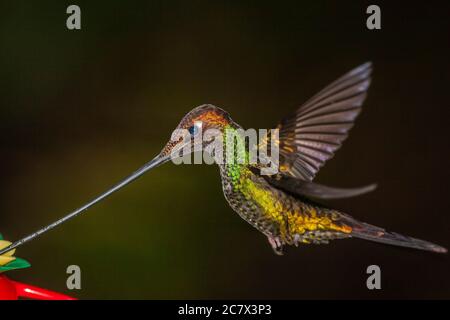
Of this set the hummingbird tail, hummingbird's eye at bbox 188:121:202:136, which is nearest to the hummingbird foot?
the hummingbird tail

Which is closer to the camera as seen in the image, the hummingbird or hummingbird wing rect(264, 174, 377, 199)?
hummingbird wing rect(264, 174, 377, 199)

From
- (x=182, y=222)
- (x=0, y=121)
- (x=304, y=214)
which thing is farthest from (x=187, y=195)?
(x=304, y=214)

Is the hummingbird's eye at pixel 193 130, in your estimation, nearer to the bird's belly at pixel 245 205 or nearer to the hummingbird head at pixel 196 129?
the hummingbird head at pixel 196 129

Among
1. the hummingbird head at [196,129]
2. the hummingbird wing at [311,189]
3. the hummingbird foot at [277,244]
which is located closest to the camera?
the hummingbird wing at [311,189]

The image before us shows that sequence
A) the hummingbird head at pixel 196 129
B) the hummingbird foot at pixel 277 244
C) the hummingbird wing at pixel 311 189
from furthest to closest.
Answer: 1. the hummingbird foot at pixel 277 244
2. the hummingbird head at pixel 196 129
3. the hummingbird wing at pixel 311 189

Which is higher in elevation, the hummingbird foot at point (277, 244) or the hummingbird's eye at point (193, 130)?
the hummingbird's eye at point (193, 130)

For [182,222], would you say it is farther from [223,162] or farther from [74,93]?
[223,162]

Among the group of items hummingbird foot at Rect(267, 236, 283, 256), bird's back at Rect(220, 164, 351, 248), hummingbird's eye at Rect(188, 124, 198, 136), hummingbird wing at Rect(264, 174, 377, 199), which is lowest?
hummingbird foot at Rect(267, 236, 283, 256)

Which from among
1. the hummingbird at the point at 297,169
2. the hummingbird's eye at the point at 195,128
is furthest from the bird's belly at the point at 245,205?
the hummingbird's eye at the point at 195,128

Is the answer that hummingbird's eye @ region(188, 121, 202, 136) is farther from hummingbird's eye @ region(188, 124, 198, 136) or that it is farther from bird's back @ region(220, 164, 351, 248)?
bird's back @ region(220, 164, 351, 248)

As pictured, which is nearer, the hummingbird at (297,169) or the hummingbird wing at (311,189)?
the hummingbird wing at (311,189)
